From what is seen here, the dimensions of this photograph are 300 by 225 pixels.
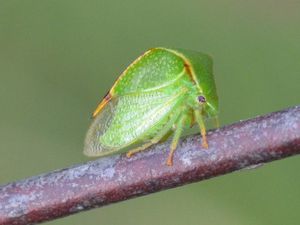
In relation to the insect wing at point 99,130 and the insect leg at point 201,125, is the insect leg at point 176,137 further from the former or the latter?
the insect wing at point 99,130

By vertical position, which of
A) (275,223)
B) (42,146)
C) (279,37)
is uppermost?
(279,37)

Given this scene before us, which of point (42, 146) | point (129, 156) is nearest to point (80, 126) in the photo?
point (42, 146)

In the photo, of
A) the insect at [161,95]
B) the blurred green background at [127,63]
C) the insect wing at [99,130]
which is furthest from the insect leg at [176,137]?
the blurred green background at [127,63]

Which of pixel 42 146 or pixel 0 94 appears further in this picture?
pixel 0 94

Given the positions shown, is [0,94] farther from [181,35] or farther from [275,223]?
[275,223]

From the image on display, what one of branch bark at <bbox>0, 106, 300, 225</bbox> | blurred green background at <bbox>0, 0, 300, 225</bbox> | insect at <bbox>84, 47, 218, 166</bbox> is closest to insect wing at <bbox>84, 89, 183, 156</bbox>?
insect at <bbox>84, 47, 218, 166</bbox>
